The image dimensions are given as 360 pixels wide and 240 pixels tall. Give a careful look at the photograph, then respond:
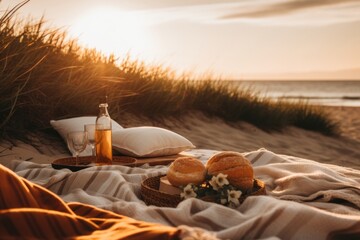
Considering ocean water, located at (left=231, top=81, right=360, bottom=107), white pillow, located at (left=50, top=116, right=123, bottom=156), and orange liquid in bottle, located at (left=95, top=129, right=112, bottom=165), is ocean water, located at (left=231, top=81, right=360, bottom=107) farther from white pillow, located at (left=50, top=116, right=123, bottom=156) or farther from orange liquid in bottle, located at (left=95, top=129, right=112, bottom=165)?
orange liquid in bottle, located at (left=95, top=129, right=112, bottom=165)

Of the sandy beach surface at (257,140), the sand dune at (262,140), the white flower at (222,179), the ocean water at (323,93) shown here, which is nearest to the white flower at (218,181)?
the white flower at (222,179)

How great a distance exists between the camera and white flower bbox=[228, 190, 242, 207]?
178 cm

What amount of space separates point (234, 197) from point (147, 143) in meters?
1.49

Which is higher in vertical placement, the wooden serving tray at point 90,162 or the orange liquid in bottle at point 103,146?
the orange liquid in bottle at point 103,146

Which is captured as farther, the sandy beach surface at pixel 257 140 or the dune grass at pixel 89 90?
the sandy beach surface at pixel 257 140

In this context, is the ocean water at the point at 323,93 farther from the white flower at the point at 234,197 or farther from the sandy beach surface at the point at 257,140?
the white flower at the point at 234,197

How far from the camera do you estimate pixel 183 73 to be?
725 centimetres

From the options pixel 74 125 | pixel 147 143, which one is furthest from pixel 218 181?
pixel 74 125

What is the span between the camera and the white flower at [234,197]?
178cm

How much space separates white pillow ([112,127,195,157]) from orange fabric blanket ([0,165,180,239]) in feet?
5.70

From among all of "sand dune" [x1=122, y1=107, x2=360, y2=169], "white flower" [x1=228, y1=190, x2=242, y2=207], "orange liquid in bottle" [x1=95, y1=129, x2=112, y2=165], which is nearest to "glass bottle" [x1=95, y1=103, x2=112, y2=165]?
"orange liquid in bottle" [x1=95, y1=129, x2=112, y2=165]

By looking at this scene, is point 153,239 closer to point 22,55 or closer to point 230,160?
point 230,160

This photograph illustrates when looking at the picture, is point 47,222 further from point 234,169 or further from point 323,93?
point 323,93

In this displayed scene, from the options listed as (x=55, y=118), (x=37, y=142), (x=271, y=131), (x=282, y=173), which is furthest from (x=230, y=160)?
(x=271, y=131)
